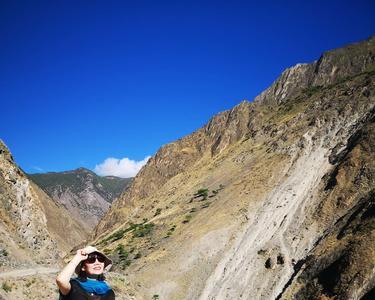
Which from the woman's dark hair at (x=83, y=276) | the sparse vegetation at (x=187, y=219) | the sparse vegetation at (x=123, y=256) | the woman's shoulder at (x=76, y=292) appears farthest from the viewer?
the sparse vegetation at (x=187, y=219)

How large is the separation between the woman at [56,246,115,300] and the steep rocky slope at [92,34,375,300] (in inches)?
1080

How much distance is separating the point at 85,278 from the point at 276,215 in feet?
163

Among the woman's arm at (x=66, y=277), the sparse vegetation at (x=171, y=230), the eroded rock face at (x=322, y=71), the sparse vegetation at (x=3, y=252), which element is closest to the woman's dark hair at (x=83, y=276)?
the woman's arm at (x=66, y=277)

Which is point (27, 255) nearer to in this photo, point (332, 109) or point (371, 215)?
point (371, 215)

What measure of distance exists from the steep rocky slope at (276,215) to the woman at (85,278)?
27439 millimetres

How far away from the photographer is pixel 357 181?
49188 mm

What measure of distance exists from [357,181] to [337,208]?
13.8ft

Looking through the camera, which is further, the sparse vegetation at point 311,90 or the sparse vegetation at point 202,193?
the sparse vegetation at point 311,90

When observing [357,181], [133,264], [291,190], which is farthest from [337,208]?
[133,264]

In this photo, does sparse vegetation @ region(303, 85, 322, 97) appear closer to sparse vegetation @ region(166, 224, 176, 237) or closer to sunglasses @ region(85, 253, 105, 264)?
sparse vegetation @ region(166, 224, 176, 237)

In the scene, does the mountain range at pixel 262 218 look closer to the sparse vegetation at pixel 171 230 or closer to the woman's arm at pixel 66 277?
the sparse vegetation at pixel 171 230

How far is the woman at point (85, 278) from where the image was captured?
15.4ft

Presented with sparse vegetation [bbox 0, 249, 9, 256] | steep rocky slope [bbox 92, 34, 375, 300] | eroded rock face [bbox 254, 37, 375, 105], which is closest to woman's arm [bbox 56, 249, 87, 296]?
steep rocky slope [bbox 92, 34, 375, 300]

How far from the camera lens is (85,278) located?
203 inches
